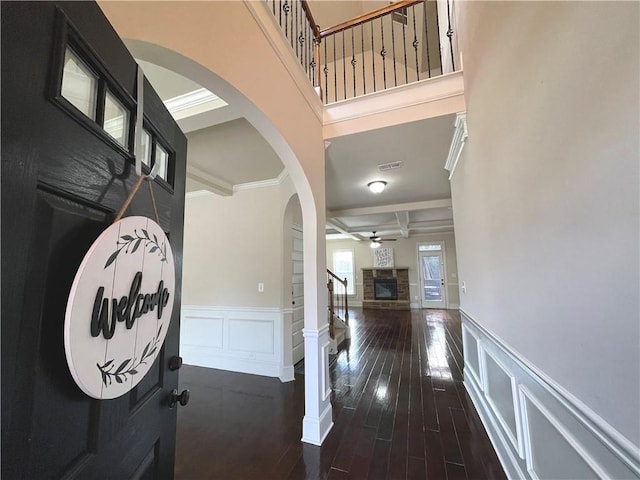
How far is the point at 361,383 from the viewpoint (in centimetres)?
319

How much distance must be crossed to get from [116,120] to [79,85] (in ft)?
0.42

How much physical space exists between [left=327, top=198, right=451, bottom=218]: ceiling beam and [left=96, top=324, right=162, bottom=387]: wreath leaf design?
4.68m

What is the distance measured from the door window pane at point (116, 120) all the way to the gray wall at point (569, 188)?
4.31ft

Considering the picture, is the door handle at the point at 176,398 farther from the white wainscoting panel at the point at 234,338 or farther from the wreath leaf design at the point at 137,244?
the white wainscoting panel at the point at 234,338

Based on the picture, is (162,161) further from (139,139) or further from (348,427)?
(348,427)

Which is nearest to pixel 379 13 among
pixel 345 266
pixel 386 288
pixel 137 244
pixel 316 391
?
pixel 137 244

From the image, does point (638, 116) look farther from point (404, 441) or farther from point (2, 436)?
point (404, 441)

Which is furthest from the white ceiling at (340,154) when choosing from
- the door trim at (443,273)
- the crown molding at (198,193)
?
the door trim at (443,273)

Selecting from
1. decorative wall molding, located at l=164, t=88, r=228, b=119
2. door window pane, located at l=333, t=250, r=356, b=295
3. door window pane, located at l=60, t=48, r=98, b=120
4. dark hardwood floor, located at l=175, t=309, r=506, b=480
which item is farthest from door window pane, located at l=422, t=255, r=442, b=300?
door window pane, located at l=60, t=48, r=98, b=120

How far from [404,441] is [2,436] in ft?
7.98

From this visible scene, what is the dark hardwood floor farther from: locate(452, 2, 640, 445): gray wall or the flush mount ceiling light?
the flush mount ceiling light

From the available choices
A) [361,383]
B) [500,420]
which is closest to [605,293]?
[500,420]

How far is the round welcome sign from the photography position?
0.51 meters

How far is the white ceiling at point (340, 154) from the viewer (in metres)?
1.97
